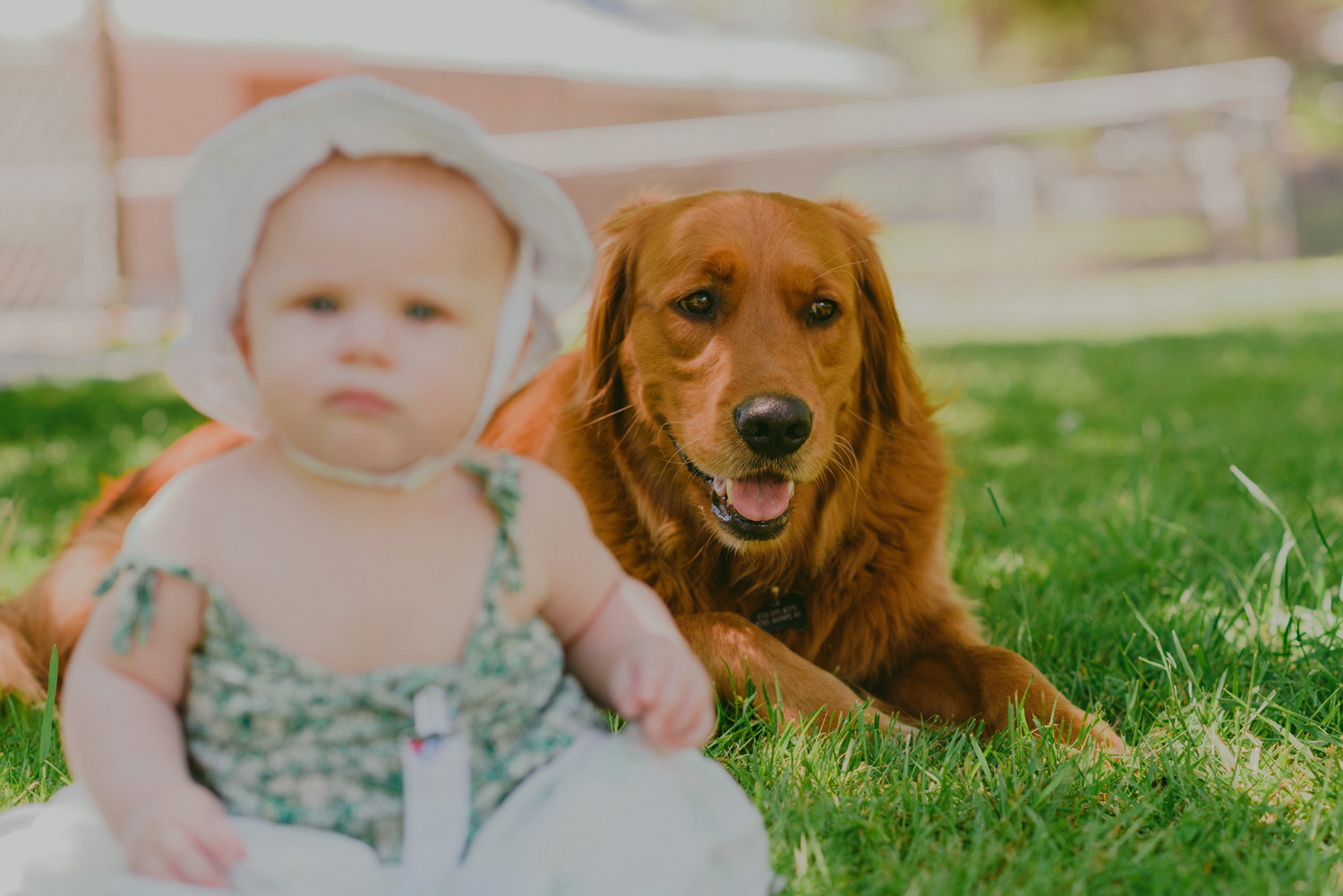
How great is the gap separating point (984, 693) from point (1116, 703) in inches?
11.1

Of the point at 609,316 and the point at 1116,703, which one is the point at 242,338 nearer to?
the point at 609,316

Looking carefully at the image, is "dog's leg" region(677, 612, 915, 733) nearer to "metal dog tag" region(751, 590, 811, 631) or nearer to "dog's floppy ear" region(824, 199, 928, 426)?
"metal dog tag" region(751, 590, 811, 631)

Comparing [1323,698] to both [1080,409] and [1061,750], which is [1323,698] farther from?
[1080,409]

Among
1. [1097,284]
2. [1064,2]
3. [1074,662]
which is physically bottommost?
[1097,284]

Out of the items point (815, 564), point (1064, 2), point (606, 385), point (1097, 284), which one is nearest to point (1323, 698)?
point (815, 564)

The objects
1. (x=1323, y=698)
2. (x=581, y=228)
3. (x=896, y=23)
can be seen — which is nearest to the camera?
(x=581, y=228)

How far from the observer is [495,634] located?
5.00 ft

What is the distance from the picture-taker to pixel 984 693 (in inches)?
92.7

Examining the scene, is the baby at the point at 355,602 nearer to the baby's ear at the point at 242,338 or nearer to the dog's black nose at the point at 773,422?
the baby's ear at the point at 242,338

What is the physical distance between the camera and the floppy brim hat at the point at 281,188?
4.51 feet

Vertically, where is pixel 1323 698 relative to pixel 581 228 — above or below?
below

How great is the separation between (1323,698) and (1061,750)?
0.63 m

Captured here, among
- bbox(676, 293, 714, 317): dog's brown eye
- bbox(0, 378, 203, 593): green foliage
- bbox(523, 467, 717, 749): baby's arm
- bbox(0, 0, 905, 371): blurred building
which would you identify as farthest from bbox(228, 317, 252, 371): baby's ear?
bbox(0, 0, 905, 371): blurred building

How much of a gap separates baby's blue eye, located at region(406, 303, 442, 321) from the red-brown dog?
1062 mm
